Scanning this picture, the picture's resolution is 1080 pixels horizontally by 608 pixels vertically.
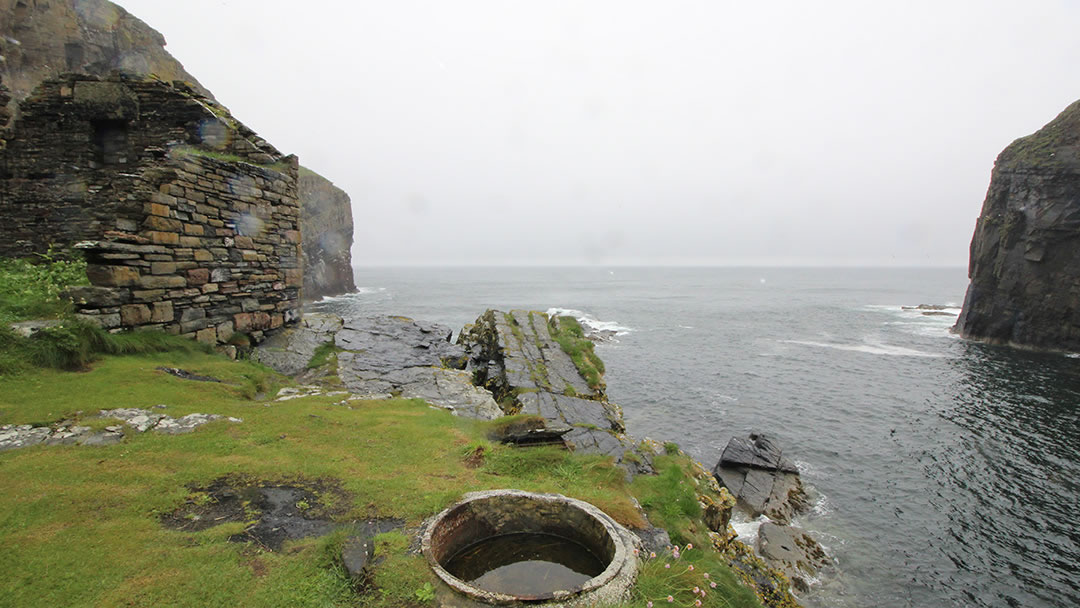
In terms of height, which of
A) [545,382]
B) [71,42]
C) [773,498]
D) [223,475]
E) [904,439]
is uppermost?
[71,42]

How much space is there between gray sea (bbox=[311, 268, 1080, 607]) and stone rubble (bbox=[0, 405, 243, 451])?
611 inches

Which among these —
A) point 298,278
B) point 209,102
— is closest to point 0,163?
point 209,102

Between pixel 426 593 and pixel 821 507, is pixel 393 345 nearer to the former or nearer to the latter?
pixel 426 593

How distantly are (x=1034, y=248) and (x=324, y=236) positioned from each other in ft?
338

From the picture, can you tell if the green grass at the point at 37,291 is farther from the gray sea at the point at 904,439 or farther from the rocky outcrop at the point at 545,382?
the gray sea at the point at 904,439

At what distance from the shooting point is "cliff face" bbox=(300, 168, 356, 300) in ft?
275

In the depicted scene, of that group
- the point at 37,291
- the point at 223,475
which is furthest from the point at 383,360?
the point at 223,475

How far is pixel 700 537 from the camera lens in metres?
6.33

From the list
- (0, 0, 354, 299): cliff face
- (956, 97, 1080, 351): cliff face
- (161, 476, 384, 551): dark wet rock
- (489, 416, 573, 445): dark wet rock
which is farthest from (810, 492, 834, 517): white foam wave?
(956, 97, 1080, 351): cliff face

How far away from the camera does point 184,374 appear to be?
8.39 m

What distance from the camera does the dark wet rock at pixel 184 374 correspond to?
817 centimetres

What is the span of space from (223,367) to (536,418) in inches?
259

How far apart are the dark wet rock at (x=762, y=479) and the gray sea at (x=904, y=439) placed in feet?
2.29

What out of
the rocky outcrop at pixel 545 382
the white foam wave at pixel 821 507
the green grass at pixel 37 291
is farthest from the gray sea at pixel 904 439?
the green grass at pixel 37 291
